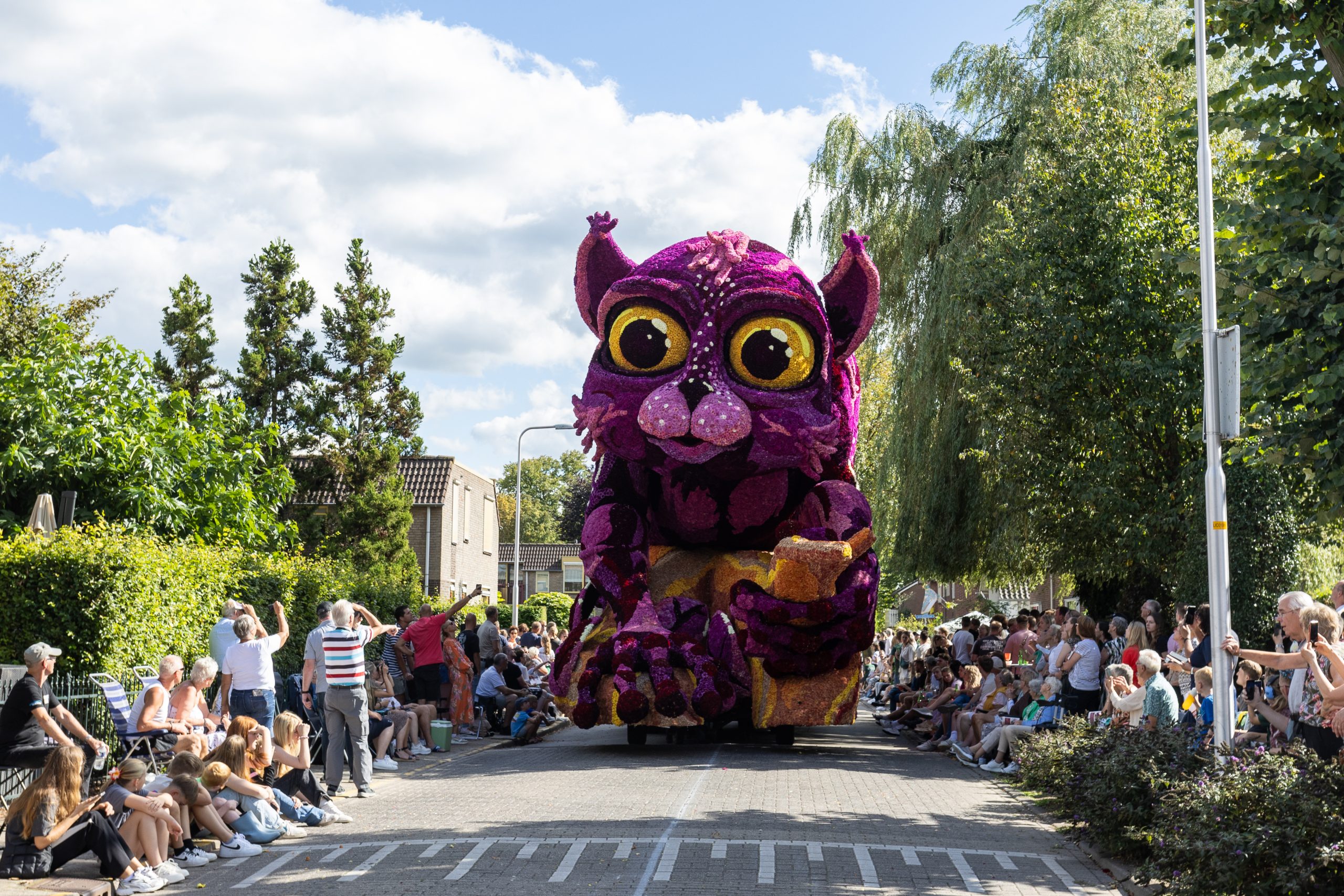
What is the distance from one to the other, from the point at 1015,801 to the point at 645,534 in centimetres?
594

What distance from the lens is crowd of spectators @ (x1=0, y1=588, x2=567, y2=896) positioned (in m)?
8.59

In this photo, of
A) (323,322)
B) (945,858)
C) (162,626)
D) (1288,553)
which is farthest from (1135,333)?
(323,322)

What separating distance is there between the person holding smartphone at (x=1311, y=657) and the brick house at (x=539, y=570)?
6209 cm

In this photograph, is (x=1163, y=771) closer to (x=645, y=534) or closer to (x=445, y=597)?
(x=645, y=534)

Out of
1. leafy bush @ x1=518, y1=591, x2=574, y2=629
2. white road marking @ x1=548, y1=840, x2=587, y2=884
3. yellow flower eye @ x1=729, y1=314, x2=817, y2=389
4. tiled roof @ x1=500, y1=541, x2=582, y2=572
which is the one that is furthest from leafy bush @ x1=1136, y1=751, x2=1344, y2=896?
tiled roof @ x1=500, y1=541, x2=582, y2=572

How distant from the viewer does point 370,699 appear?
15.6m

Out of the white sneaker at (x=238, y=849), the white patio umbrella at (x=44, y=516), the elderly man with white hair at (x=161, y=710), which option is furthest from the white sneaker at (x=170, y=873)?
the white patio umbrella at (x=44, y=516)

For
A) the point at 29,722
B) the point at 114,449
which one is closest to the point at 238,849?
the point at 29,722

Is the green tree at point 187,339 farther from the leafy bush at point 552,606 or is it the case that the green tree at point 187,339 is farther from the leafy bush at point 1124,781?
the leafy bush at point 1124,781

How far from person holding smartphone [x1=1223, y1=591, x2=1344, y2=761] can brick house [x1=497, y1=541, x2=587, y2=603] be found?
204 ft

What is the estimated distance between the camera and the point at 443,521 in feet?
145

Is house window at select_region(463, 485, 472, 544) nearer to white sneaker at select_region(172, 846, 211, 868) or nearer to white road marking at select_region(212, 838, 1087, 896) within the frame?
white road marking at select_region(212, 838, 1087, 896)

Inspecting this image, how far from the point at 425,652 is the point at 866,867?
1000 cm

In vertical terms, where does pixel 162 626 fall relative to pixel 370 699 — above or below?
above
